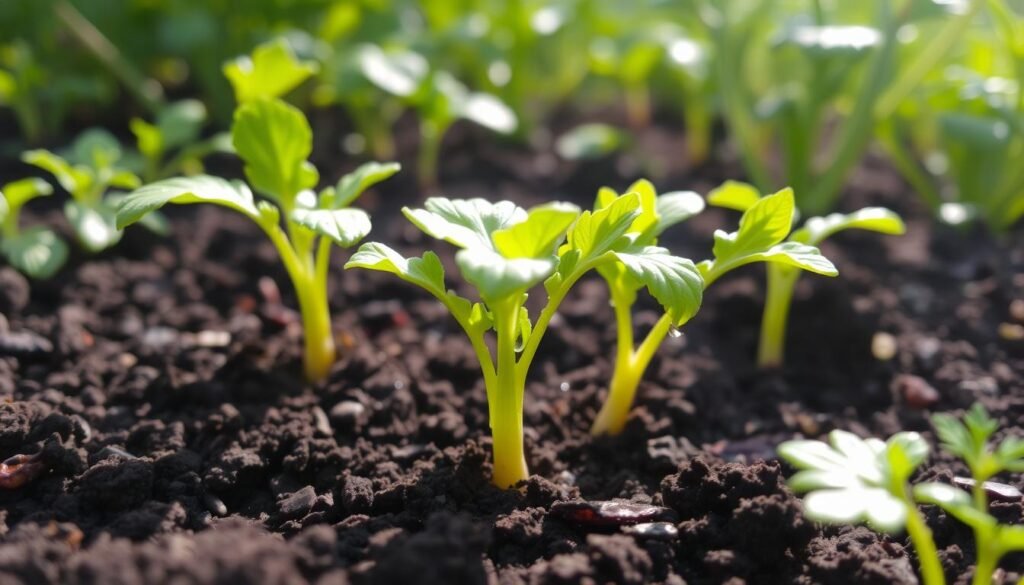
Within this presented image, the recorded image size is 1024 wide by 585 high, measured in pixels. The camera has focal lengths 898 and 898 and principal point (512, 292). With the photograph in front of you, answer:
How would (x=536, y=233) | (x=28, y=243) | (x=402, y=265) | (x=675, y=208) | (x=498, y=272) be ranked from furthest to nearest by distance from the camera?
1. (x=28, y=243)
2. (x=675, y=208)
3. (x=402, y=265)
4. (x=536, y=233)
5. (x=498, y=272)

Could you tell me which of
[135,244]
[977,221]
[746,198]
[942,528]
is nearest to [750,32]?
[977,221]

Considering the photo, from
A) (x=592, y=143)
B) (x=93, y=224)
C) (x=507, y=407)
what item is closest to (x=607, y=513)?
(x=507, y=407)

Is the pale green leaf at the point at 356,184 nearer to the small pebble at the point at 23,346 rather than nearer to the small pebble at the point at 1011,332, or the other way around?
the small pebble at the point at 23,346

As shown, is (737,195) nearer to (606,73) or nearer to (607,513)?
(607,513)

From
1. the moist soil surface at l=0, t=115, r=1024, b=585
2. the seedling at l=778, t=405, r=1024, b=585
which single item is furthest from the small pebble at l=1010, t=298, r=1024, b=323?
the seedling at l=778, t=405, r=1024, b=585

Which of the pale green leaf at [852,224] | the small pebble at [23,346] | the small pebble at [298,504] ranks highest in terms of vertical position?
the pale green leaf at [852,224]

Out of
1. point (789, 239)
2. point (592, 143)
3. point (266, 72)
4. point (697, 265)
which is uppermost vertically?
point (592, 143)

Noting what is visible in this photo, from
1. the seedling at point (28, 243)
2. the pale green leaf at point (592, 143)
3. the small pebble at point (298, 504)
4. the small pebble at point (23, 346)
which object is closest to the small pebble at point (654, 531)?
the small pebble at point (298, 504)
